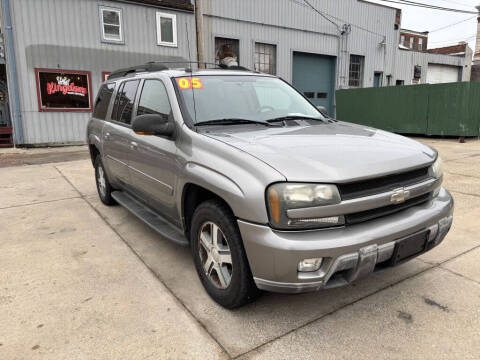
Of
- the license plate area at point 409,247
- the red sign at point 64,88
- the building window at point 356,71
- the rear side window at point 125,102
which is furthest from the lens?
the building window at point 356,71

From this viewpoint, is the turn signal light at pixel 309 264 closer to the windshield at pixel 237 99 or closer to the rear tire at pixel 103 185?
the windshield at pixel 237 99

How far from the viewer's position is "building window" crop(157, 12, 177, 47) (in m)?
13.8

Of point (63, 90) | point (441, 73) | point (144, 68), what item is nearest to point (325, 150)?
point (144, 68)

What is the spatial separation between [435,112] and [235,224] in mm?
12380

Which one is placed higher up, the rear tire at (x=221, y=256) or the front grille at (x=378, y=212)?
the front grille at (x=378, y=212)

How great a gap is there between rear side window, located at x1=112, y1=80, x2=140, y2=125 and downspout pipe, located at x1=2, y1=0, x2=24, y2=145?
915 centimetres

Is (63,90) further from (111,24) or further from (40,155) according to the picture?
(111,24)

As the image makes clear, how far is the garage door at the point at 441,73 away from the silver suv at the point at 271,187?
81.6ft

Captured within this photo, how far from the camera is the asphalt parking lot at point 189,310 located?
2303mm

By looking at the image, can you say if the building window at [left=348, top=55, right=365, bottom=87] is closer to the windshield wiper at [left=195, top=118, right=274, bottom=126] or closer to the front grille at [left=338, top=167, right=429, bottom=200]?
the windshield wiper at [left=195, top=118, right=274, bottom=126]

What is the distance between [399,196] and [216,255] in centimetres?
131

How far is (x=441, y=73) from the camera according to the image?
83.5 ft

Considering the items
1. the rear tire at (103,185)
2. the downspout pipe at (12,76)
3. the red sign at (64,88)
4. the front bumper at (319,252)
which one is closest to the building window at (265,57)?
the red sign at (64,88)

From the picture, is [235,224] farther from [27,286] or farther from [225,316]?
[27,286]
